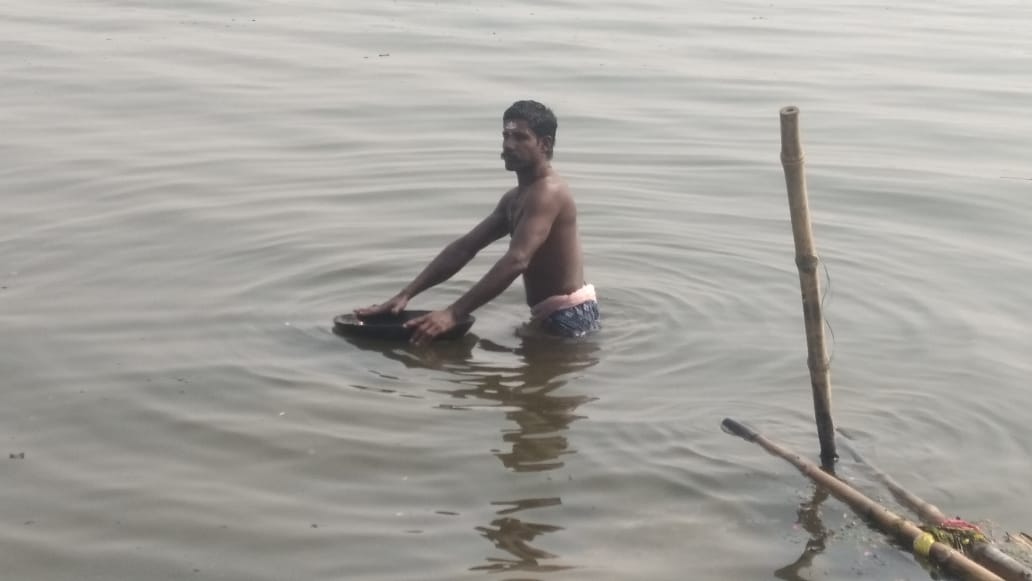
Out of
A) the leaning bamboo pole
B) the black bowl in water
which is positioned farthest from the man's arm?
the leaning bamboo pole

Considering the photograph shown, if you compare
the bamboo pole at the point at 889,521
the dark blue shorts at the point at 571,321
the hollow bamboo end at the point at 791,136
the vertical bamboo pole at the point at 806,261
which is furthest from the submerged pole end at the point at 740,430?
the dark blue shorts at the point at 571,321

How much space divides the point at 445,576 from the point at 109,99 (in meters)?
8.05

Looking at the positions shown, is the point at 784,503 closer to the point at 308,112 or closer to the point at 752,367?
the point at 752,367

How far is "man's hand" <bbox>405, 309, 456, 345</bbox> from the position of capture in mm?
6840

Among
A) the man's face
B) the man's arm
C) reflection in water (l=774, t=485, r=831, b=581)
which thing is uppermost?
the man's face

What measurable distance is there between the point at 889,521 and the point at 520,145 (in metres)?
2.66

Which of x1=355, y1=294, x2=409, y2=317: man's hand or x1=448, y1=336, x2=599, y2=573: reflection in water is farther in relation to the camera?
x1=355, y1=294, x2=409, y2=317: man's hand

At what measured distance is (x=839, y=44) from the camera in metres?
15.4

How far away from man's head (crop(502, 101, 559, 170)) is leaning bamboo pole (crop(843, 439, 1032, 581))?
1.99 meters

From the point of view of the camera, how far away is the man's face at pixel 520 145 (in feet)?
22.6

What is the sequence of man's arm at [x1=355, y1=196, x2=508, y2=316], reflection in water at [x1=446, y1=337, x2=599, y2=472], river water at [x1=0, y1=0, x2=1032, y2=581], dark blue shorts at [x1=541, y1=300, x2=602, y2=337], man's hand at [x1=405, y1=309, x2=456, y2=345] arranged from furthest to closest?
man's arm at [x1=355, y1=196, x2=508, y2=316] → dark blue shorts at [x1=541, y1=300, x2=602, y2=337] → man's hand at [x1=405, y1=309, x2=456, y2=345] → reflection in water at [x1=446, y1=337, x2=599, y2=472] → river water at [x1=0, y1=0, x2=1032, y2=581]

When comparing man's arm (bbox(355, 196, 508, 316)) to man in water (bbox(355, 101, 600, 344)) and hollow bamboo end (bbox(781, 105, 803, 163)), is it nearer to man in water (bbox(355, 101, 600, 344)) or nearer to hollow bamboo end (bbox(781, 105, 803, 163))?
man in water (bbox(355, 101, 600, 344))

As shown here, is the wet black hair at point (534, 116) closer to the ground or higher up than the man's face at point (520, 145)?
higher up

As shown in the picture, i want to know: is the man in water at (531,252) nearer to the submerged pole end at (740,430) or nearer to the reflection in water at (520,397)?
the reflection in water at (520,397)
